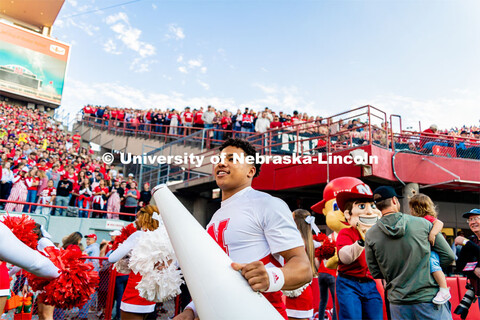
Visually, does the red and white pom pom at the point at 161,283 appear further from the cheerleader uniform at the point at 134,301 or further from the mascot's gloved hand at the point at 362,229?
the mascot's gloved hand at the point at 362,229

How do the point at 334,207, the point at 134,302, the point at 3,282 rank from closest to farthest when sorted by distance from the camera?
the point at 3,282, the point at 134,302, the point at 334,207

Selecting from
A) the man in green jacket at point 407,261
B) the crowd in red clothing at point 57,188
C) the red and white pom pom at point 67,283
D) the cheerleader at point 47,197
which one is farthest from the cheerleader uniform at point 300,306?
the cheerleader at point 47,197

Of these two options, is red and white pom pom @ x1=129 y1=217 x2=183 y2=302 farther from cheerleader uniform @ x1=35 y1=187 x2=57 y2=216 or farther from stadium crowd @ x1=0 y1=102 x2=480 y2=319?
cheerleader uniform @ x1=35 y1=187 x2=57 y2=216

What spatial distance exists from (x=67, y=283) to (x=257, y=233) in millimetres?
1839

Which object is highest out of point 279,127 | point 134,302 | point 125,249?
point 279,127

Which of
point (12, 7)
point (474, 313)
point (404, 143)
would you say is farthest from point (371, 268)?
point (12, 7)

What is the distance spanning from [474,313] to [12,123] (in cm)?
2448

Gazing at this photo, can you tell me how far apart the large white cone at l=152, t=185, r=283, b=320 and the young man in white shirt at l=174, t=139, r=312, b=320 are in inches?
2.7

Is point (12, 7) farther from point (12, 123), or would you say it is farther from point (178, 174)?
point (178, 174)

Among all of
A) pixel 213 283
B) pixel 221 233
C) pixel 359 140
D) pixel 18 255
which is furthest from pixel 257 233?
pixel 359 140

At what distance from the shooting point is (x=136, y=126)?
21016 millimetres

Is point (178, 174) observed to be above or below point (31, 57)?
below

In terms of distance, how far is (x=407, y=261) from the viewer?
9.92ft

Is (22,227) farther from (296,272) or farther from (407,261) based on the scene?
(407,261)
